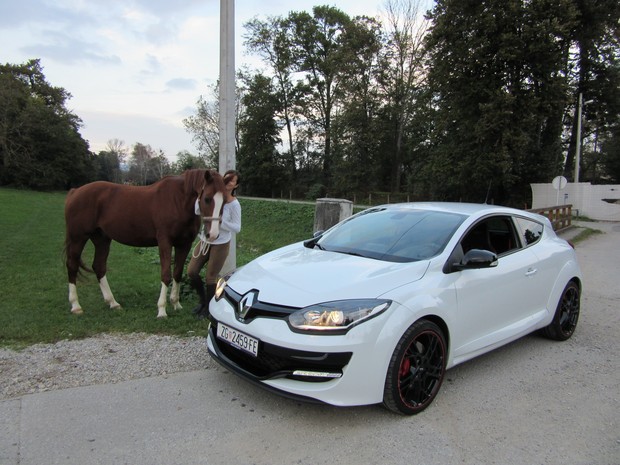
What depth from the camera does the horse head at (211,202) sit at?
16.1ft

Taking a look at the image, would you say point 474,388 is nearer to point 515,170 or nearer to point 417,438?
point 417,438

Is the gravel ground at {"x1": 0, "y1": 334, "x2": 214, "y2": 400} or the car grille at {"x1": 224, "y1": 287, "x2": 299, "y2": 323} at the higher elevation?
the car grille at {"x1": 224, "y1": 287, "x2": 299, "y2": 323}

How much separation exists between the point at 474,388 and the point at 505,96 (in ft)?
82.4

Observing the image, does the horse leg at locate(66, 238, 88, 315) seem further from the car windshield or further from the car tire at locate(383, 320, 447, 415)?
the car tire at locate(383, 320, 447, 415)

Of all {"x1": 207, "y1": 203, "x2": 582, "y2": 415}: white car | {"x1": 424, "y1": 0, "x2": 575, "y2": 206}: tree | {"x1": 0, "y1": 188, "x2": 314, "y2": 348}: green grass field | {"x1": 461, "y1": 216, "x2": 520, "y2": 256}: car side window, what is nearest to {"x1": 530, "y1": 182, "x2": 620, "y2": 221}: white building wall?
{"x1": 424, "y1": 0, "x2": 575, "y2": 206}: tree

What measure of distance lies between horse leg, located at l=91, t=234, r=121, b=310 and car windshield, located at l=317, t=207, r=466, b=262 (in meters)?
3.28

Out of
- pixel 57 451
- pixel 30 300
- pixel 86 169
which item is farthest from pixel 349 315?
pixel 86 169

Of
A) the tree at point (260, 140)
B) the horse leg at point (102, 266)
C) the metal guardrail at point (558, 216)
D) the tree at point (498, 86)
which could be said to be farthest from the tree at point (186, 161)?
the horse leg at point (102, 266)

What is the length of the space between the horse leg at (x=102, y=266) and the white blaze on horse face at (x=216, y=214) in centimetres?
208

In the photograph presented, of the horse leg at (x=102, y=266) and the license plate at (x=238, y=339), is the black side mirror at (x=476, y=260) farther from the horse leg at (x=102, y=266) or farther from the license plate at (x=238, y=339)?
the horse leg at (x=102, y=266)

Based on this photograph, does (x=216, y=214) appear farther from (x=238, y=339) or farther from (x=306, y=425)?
(x=306, y=425)

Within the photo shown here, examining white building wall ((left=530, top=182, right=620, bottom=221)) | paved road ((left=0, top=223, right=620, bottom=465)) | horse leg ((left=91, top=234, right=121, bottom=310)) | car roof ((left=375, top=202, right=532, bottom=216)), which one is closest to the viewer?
paved road ((left=0, top=223, right=620, bottom=465))

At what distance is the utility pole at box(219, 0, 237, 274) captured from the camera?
6.25 metres

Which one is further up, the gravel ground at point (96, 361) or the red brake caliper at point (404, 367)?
the red brake caliper at point (404, 367)
